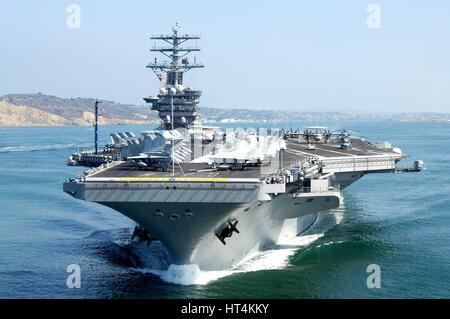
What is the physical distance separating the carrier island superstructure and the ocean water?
112cm

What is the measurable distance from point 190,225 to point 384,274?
30.2 ft

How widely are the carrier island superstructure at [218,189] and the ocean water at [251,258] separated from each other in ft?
3.69

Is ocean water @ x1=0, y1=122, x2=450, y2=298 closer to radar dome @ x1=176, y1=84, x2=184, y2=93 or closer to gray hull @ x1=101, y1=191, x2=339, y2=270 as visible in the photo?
gray hull @ x1=101, y1=191, x2=339, y2=270

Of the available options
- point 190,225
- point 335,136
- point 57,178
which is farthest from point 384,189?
point 190,225

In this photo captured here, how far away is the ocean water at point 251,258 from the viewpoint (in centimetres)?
2534

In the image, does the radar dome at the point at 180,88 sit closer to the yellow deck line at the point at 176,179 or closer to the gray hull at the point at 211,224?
the gray hull at the point at 211,224

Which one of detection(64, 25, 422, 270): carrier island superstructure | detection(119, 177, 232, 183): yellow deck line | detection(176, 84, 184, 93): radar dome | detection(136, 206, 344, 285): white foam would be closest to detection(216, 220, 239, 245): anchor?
detection(64, 25, 422, 270): carrier island superstructure

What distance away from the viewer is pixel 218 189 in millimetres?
23188

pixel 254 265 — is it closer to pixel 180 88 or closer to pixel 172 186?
pixel 172 186

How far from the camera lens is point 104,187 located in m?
23.8
